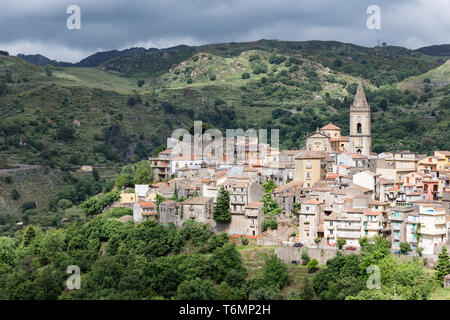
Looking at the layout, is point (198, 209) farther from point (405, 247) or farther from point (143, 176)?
point (405, 247)

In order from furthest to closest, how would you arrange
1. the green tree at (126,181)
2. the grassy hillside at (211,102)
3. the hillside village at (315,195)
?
the grassy hillside at (211,102)
the green tree at (126,181)
the hillside village at (315,195)

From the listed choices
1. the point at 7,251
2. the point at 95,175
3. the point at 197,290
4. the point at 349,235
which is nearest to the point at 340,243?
the point at 349,235

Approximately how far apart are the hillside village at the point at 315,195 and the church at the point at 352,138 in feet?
0.42

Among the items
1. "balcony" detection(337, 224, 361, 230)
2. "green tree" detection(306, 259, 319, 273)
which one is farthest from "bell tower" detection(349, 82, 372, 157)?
"green tree" detection(306, 259, 319, 273)

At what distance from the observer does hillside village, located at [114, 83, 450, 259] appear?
165 feet

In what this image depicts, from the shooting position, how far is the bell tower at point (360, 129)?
2653 inches

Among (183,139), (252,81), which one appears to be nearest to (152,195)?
(183,139)

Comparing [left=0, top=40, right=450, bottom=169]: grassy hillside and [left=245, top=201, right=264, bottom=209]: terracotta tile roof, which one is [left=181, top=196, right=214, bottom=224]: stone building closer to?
[left=245, top=201, right=264, bottom=209]: terracotta tile roof

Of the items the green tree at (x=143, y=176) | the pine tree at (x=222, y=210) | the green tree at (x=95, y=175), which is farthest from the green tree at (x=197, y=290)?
the green tree at (x=95, y=175)

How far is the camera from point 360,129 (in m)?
68.6

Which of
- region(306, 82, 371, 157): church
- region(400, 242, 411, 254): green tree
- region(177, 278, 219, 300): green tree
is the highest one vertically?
region(306, 82, 371, 157): church

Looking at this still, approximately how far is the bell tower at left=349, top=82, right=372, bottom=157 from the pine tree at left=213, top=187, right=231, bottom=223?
55.3 ft

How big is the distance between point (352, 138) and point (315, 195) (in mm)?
15184

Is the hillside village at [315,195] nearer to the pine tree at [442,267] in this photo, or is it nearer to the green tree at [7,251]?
the pine tree at [442,267]
